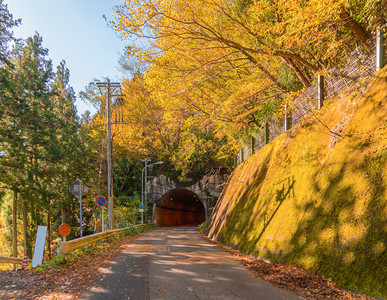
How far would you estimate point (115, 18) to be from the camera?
27.9 ft

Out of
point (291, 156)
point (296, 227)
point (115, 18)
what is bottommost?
point (296, 227)

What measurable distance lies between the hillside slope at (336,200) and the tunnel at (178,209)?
30093 millimetres

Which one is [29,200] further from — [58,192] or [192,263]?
[192,263]

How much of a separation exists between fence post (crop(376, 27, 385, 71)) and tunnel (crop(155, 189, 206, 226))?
110 ft

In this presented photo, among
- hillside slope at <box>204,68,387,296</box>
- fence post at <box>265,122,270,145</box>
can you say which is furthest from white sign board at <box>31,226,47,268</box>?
fence post at <box>265,122,270,145</box>

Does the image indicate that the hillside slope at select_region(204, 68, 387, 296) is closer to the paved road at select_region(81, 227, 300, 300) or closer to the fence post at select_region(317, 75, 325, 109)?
the fence post at select_region(317, 75, 325, 109)

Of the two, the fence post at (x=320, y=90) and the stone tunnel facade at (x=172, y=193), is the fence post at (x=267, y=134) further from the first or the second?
the stone tunnel facade at (x=172, y=193)

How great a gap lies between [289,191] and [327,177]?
1908 mm

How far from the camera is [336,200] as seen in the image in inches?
246

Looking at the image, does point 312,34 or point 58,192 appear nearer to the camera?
point 312,34

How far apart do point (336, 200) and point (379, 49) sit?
372 cm

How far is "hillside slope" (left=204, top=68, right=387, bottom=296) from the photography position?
4957 millimetres

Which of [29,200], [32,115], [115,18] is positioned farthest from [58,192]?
[115,18]

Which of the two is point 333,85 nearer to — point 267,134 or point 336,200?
point 336,200
